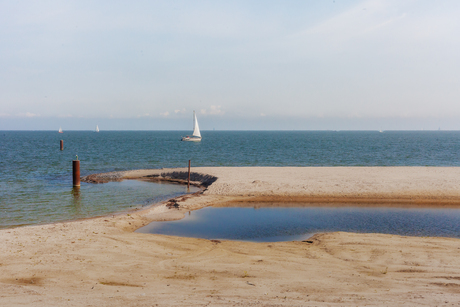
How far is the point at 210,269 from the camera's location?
451 inches

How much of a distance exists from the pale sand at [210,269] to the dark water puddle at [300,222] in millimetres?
1482

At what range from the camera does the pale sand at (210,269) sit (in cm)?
890

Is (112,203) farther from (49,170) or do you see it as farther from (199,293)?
(49,170)

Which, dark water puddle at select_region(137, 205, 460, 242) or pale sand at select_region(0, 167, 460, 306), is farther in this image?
dark water puddle at select_region(137, 205, 460, 242)

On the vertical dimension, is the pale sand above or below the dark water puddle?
above

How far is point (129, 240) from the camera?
14742mm

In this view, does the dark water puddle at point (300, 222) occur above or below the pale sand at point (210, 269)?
below

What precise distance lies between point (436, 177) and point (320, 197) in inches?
546

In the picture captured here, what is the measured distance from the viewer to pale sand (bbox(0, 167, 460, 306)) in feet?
29.2

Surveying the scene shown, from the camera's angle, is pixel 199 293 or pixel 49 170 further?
pixel 49 170

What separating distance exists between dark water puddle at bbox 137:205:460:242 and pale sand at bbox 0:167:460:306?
58.4 inches

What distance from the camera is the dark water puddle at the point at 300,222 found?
17.2 m

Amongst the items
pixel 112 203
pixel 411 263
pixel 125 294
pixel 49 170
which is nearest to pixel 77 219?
pixel 112 203

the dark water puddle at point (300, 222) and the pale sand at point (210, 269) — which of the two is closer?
the pale sand at point (210, 269)
